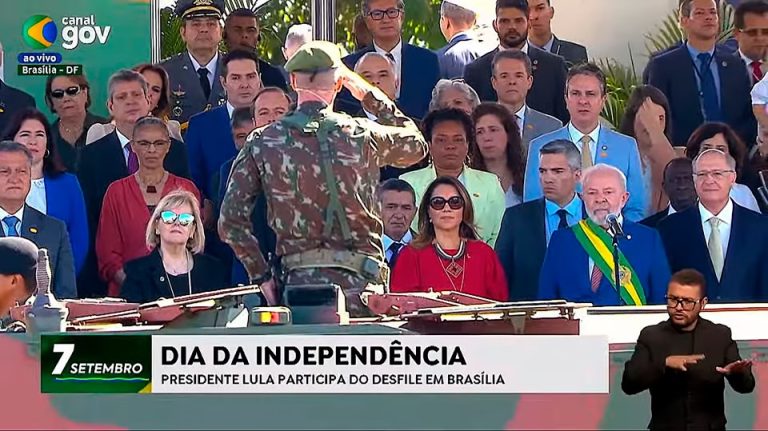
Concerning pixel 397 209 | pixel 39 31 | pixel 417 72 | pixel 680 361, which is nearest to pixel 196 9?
pixel 39 31

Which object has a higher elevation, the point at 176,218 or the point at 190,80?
the point at 190,80

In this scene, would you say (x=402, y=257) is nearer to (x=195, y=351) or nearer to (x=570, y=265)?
(x=570, y=265)

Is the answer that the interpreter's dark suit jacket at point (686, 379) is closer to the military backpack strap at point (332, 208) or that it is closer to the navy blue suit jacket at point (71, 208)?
the military backpack strap at point (332, 208)

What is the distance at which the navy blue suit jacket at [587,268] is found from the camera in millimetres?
7508

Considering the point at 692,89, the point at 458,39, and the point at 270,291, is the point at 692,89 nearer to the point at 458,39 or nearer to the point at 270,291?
the point at 458,39

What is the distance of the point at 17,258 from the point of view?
641 cm

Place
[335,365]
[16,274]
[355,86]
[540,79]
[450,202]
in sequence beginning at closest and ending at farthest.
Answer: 1. [335,365]
2. [16,274]
3. [355,86]
4. [450,202]
5. [540,79]

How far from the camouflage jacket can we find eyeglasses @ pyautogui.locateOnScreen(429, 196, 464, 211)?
1155mm

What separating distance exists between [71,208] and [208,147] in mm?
729

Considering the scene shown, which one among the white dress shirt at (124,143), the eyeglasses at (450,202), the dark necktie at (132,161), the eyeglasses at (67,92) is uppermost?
the eyeglasses at (67,92)

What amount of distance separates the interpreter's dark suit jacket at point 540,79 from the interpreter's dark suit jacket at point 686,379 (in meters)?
2.89

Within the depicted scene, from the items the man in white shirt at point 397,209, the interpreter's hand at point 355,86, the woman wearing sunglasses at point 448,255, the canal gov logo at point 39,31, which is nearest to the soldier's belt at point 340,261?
the interpreter's hand at point 355,86

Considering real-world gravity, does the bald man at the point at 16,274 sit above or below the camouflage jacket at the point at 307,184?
below

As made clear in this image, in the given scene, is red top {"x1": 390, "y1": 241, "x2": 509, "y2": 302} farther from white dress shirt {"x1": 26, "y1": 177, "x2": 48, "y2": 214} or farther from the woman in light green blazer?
white dress shirt {"x1": 26, "y1": 177, "x2": 48, "y2": 214}
